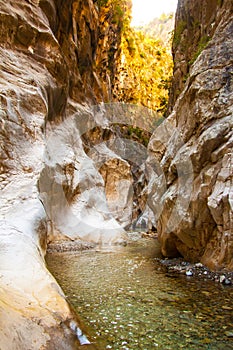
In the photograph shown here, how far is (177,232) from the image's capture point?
792cm

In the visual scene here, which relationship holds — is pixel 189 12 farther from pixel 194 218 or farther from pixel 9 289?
pixel 9 289

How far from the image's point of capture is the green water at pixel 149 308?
318 cm

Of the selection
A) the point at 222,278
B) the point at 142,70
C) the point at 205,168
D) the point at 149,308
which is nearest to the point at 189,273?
A: the point at 222,278

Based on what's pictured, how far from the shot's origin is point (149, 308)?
418cm

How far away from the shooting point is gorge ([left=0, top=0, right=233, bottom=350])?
353 centimetres

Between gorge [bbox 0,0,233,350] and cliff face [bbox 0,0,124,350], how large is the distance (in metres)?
0.02

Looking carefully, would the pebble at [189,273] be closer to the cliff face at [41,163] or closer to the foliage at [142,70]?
the cliff face at [41,163]

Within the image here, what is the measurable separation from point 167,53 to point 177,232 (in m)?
48.5

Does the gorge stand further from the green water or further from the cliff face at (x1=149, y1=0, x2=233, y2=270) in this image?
the green water

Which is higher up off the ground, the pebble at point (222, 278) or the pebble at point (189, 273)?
the pebble at point (222, 278)

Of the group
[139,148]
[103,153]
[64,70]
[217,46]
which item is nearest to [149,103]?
[139,148]

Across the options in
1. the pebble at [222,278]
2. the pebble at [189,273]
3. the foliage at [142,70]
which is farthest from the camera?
the foliage at [142,70]

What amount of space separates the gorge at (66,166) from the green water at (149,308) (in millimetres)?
659

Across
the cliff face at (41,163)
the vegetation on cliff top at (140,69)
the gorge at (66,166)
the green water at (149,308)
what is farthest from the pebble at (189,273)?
the vegetation on cliff top at (140,69)
